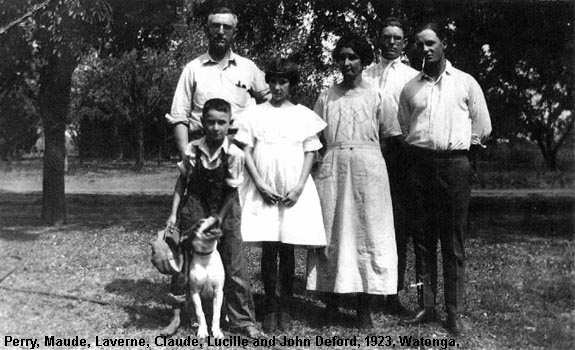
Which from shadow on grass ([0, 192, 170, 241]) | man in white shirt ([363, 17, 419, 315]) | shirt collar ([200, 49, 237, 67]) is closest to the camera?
shirt collar ([200, 49, 237, 67])

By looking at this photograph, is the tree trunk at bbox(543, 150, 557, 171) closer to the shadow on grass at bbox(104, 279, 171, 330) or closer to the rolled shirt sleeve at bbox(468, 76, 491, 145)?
the rolled shirt sleeve at bbox(468, 76, 491, 145)

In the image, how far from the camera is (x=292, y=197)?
185 inches

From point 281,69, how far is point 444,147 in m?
1.45

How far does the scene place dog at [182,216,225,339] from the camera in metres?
4.49

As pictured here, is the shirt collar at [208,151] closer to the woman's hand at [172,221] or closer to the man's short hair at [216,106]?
the man's short hair at [216,106]

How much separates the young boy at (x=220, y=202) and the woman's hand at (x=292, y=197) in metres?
0.38

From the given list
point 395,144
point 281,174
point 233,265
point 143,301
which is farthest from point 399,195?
point 143,301

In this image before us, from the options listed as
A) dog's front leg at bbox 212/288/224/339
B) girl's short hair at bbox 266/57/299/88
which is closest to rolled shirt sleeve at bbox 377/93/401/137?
girl's short hair at bbox 266/57/299/88

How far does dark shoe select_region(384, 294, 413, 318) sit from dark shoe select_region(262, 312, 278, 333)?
1225mm

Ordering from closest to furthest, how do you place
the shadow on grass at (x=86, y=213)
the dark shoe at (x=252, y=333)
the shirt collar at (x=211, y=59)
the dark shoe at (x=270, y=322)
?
1. the dark shoe at (x=252, y=333)
2. the dark shoe at (x=270, y=322)
3. the shirt collar at (x=211, y=59)
4. the shadow on grass at (x=86, y=213)

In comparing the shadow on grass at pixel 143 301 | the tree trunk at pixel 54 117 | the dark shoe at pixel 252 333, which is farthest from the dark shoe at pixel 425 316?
the tree trunk at pixel 54 117

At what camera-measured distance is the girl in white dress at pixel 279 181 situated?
4.73 metres

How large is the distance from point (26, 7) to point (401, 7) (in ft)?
21.5

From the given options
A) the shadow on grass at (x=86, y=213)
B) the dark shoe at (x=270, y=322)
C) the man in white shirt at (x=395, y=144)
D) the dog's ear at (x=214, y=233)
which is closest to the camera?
the dog's ear at (x=214, y=233)
